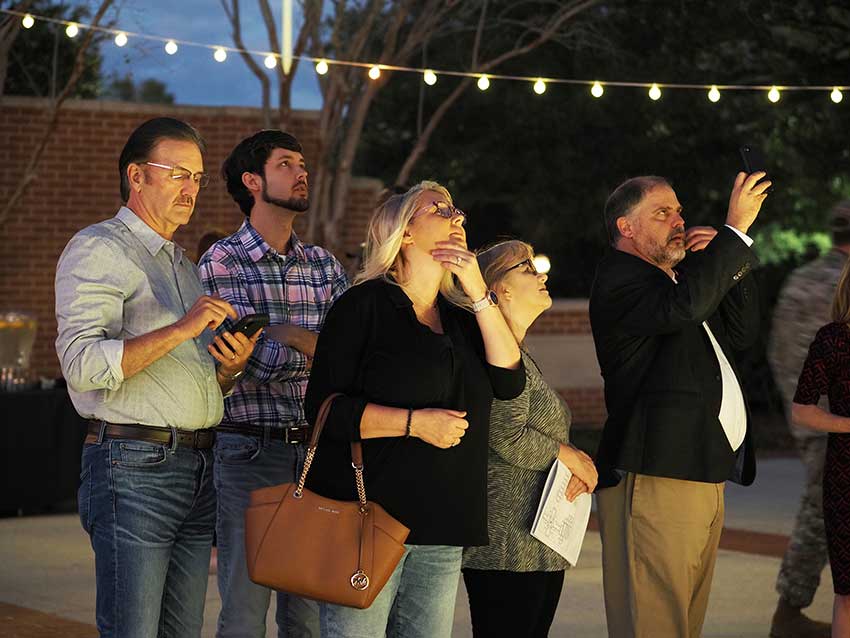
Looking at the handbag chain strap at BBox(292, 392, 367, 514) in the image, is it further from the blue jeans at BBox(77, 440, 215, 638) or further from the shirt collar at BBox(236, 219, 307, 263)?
the shirt collar at BBox(236, 219, 307, 263)

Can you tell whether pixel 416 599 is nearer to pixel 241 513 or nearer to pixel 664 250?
pixel 241 513

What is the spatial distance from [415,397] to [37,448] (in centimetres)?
685

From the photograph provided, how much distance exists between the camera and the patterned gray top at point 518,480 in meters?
4.64

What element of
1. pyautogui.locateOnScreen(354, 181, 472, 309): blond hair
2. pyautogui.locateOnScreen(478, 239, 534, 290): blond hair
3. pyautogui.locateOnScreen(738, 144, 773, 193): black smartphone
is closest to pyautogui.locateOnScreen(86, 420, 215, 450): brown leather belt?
pyautogui.locateOnScreen(354, 181, 472, 309): blond hair

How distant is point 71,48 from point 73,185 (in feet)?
10.5

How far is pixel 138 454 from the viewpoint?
3.95 m

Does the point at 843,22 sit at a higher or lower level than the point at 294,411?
higher

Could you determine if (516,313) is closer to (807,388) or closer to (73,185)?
(807,388)

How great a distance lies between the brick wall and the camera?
1358cm

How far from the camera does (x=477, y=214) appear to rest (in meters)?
21.3

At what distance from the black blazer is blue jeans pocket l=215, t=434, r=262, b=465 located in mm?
1242

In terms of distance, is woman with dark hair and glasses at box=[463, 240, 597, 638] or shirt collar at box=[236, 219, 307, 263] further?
shirt collar at box=[236, 219, 307, 263]

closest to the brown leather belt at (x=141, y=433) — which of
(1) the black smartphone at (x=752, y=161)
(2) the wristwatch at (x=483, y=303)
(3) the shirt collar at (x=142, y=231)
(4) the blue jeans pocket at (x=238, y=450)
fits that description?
(3) the shirt collar at (x=142, y=231)

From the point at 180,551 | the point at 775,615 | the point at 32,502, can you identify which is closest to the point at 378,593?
the point at 180,551
